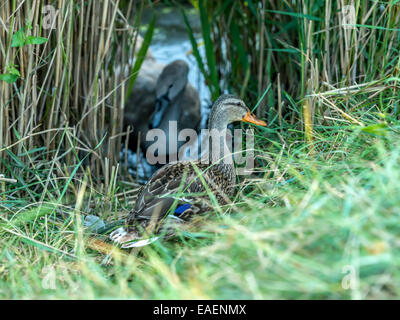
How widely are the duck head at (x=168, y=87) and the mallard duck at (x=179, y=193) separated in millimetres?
1621

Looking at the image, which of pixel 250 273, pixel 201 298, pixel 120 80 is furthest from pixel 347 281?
pixel 120 80

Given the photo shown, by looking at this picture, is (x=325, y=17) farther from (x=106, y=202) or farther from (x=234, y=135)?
(x=106, y=202)

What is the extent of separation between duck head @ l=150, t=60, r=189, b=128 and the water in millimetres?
415

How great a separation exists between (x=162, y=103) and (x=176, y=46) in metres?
2.47

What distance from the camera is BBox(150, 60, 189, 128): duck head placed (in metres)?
5.16

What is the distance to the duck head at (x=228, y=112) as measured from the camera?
11.6 feet

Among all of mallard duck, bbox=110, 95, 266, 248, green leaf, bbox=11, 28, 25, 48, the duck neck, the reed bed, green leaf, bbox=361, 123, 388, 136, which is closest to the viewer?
the reed bed

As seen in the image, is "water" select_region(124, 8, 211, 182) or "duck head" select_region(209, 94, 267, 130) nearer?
"duck head" select_region(209, 94, 267, 130)

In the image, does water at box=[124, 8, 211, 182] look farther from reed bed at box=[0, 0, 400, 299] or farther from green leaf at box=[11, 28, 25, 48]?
green leaf at box=[11, 28, 25, 48]

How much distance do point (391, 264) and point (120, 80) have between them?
8.78 ft

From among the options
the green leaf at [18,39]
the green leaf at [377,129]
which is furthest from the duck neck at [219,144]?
the green leaf at [18,39]
